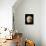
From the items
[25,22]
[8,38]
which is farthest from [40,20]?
[8,38]

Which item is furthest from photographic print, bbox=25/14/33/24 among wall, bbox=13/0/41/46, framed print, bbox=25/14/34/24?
wall, bbox=13/0/41/46

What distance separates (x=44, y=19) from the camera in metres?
4.72

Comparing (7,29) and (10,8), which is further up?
(10,8)

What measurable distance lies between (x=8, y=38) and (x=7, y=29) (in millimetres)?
650

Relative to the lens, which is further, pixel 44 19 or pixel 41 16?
pixel 41 16

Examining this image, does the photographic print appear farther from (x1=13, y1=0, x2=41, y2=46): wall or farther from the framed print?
(x1=13, y1=0, x2=41, y2=46): wall

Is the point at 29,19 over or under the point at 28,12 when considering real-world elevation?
under

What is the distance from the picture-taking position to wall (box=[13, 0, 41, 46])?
5.18 m

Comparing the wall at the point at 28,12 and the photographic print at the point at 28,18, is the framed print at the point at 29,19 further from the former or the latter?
the wall at the point at 28,12

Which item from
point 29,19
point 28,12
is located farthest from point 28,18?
point 28,12

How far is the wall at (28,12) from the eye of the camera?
5180 mm

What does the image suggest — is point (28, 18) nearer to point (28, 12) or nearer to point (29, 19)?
point (29, 19)

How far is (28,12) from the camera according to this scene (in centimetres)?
516

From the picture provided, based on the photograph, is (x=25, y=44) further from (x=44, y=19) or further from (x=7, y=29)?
(x=44, y=19)
